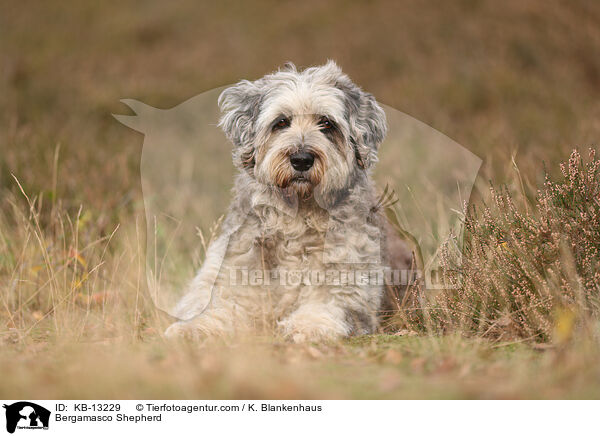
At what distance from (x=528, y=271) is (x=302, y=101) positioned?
188cm

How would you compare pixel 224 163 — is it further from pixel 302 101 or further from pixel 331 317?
pixel 331 317

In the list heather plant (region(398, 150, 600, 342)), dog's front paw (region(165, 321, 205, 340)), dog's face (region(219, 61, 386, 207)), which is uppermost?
dog's face (region(219, 61, 386, 207))

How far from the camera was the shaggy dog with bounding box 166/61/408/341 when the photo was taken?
4406 millimetres

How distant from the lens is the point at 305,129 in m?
4.45

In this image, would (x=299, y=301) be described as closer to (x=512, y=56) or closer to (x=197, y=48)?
(x=512, y=56)

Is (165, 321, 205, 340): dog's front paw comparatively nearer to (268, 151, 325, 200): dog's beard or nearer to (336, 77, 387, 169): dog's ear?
(268, 151, 325, 200): dog's beard

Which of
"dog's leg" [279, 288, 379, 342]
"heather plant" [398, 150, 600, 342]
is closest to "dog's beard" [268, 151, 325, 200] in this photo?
"dog's leg" [279, 288, 379, 342]

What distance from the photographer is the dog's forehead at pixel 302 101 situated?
4.48 metres
